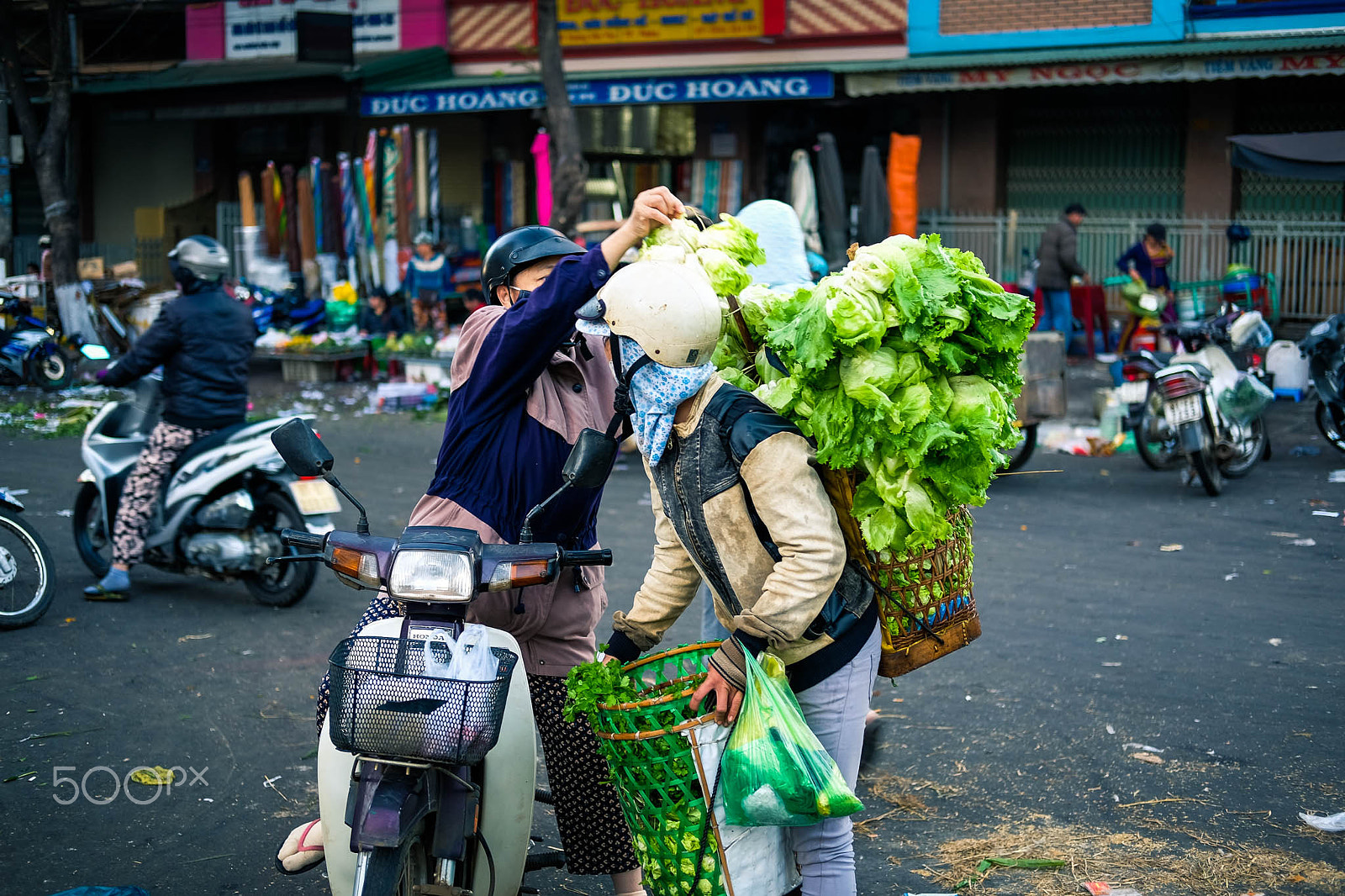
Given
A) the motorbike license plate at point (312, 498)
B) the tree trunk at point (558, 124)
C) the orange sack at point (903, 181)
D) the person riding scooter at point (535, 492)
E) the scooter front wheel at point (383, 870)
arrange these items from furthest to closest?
1. the orange sack at point (903, 181)
2. the tree trunk at point (558, 124)
3. the motorbike license plate at point (312, 498)
4. the person riding scooter at point (535, 492)
5. the scooter front wheel at point (383, 870)

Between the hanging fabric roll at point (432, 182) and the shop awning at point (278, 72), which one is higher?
the shop awning at point (278, 72)

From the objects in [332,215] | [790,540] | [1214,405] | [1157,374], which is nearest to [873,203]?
[1157,374]

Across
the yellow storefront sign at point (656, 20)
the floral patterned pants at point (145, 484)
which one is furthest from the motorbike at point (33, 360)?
the floral patterned pants at point (145, 484)

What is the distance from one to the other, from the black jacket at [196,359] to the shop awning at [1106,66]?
1211 cm

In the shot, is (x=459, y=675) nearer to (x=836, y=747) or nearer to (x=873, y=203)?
(x=836, y=747)

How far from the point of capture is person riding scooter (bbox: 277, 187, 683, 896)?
11.0ft

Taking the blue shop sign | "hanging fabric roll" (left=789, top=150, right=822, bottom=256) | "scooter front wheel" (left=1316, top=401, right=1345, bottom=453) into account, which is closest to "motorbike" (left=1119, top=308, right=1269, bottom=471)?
"scooter front wheel" (left=1316, top=401, right=1345, bottom=453)

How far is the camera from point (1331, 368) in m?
9.59

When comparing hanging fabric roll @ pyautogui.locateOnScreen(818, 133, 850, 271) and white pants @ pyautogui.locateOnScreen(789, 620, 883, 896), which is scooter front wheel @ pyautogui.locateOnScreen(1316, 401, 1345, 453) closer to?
hanging fabric roll @ pyautogui.locateOnScreen(818, 133, 850, 271)

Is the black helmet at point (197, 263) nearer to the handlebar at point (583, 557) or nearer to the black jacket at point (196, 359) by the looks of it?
the black jacket at point (196, 359)

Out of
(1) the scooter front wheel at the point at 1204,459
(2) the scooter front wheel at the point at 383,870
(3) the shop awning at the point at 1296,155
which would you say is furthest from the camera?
(3) the shop awning at the point at 1296,155

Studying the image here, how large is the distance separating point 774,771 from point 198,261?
16.6 feet

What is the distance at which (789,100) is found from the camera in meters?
19.6

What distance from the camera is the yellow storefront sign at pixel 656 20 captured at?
60.5 ft
